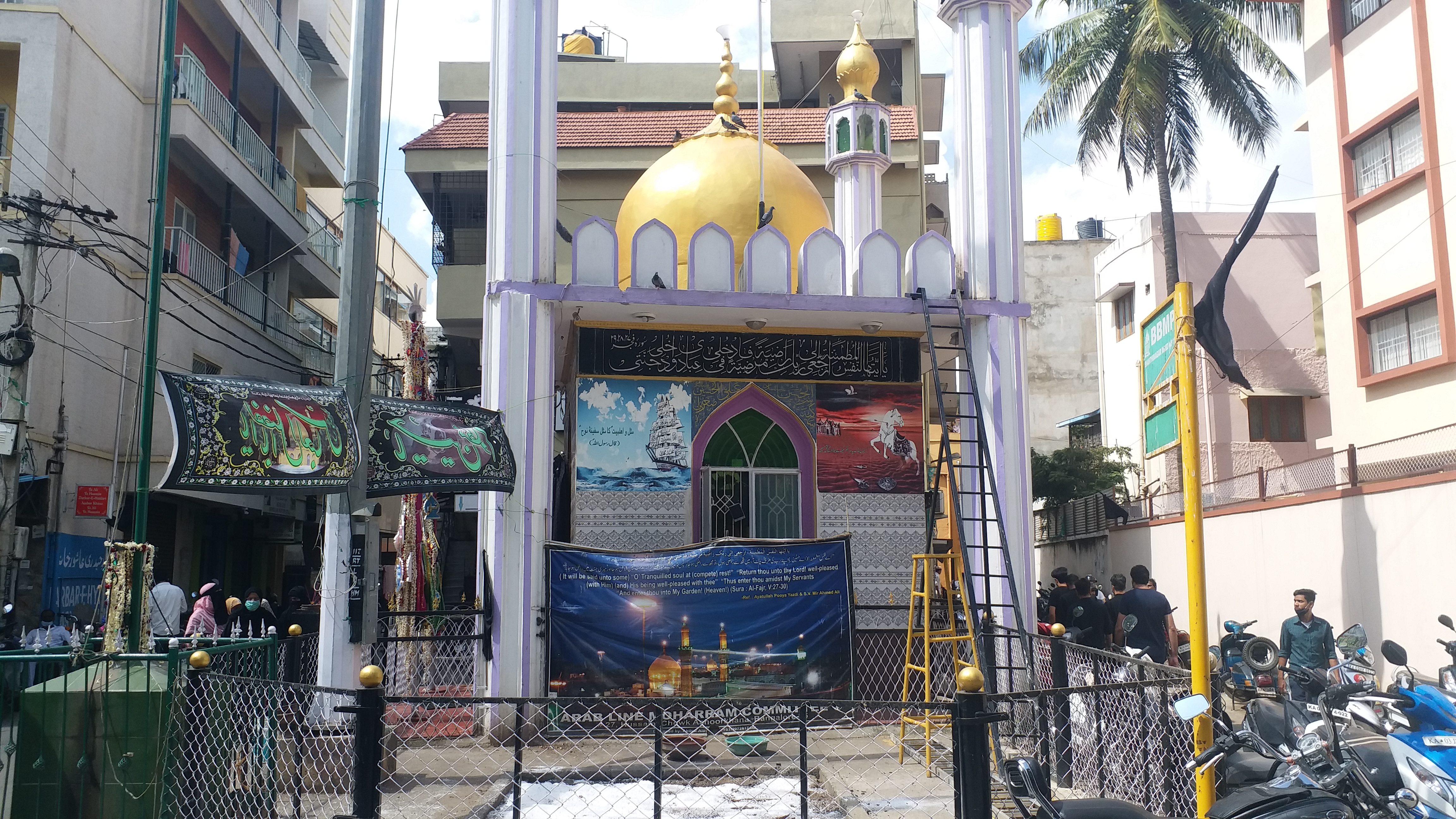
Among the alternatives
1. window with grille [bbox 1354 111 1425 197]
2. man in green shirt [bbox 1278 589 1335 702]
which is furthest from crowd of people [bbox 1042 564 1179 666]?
window with grille [bbox 1354 111 1425 197]

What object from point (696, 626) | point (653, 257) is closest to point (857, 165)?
point (653, 257)

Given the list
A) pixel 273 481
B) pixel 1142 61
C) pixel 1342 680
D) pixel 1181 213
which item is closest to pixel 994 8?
pixel 1342 680

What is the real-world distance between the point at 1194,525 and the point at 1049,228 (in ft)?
121

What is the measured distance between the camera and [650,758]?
355 inches

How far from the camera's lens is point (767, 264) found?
11.7 m

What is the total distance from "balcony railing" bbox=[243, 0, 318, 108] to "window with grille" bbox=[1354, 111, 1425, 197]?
1976 centimetres

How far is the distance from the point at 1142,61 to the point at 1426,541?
1277cm

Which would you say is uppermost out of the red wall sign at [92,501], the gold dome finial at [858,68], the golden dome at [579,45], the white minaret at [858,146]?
the golden dome at [579,45]

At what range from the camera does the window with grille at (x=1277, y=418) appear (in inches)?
958

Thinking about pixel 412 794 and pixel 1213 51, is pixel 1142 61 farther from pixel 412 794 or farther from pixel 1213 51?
pixel 412 794

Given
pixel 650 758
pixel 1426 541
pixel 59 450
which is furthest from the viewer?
pixel 59 450

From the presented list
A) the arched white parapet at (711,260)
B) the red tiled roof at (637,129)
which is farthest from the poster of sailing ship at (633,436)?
the red tiled roof at (637,129)

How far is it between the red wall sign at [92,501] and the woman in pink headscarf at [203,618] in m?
4.74

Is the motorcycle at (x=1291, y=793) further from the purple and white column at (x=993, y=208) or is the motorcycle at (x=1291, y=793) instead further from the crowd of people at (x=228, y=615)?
the crowd of people at (x=228, y=615)
